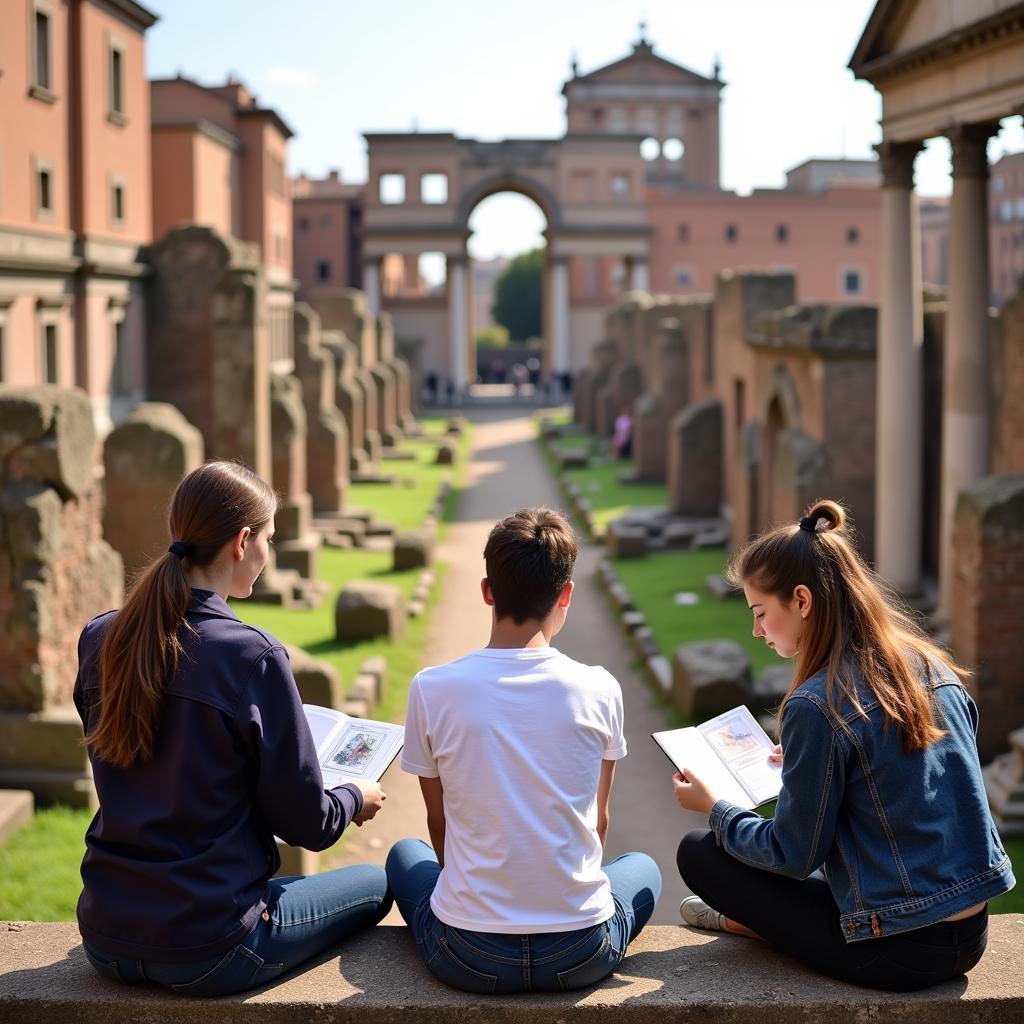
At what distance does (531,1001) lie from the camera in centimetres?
340

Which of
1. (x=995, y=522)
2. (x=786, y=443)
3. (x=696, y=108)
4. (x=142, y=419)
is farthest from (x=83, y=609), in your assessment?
(x=696, y=108)

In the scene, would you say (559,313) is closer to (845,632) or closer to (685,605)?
(685,605)

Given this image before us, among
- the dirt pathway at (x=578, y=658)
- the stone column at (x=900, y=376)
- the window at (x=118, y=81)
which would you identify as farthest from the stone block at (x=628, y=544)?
the window at (x=118, y=81)

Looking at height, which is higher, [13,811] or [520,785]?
[520,785]

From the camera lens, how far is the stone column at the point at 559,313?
51.8 meters

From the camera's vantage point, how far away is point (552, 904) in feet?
11.3

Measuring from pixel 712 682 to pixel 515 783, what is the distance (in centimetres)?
714

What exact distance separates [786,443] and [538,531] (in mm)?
10999

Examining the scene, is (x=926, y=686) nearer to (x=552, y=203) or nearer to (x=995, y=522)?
(x=995, y=522)

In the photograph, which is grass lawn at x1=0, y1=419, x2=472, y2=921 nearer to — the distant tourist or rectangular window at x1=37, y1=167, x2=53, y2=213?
the distant tourist

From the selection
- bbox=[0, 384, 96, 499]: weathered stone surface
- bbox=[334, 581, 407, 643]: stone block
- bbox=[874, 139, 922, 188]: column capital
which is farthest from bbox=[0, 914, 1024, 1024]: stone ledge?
bbox=[874, 139, 922, 188]: column capital

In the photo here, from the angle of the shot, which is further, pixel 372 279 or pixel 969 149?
pixel 372 279

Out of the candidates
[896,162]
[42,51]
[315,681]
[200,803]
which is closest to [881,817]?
[200,803]

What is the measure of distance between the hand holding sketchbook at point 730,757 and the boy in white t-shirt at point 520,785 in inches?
12.5
